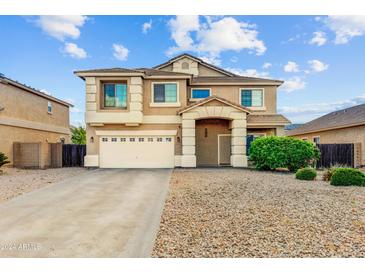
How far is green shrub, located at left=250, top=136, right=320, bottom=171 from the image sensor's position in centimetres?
1512

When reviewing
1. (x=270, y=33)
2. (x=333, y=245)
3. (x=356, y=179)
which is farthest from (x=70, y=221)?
(x=270, y=33)

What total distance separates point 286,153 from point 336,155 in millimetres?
5020

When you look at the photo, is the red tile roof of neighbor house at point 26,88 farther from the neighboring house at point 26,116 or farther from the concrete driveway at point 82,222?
the concrete driveway at point 82,222

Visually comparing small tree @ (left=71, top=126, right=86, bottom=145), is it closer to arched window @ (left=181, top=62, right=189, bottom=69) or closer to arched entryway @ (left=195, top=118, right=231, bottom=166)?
arched window @ (left=181, top=62, right=189, bottom=69)

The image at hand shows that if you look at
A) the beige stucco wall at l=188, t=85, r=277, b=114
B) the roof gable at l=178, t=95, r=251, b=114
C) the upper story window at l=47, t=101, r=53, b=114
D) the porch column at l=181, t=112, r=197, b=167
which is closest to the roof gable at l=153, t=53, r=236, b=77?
the beige stucco wall at l=188, t=85, r=277, b=114

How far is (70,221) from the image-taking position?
6.12 meters

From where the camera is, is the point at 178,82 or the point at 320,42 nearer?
the point at 320,42

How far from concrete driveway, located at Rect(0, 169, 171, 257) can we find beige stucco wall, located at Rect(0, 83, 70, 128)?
11.7 metres

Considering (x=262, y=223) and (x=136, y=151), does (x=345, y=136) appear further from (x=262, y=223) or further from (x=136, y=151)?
(x=262, y=223)

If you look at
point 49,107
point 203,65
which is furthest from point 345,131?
point 49,107

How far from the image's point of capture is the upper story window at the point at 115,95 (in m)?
17.7
